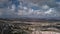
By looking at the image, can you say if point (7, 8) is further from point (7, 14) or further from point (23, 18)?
point (23, 18)

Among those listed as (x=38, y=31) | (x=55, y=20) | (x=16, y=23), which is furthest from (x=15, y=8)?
(x=55, y=20)

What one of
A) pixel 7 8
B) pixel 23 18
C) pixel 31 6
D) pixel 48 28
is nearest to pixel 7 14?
pixel 7 8

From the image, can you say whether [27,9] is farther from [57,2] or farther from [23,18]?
[57,2]

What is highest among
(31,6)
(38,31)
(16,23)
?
(31,6)

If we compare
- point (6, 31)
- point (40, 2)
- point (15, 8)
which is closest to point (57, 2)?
point (40, 2)

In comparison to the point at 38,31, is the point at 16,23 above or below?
above

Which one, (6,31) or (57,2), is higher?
(57,2)

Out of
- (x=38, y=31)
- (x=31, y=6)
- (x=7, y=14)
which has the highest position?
(x=31, y=6)
